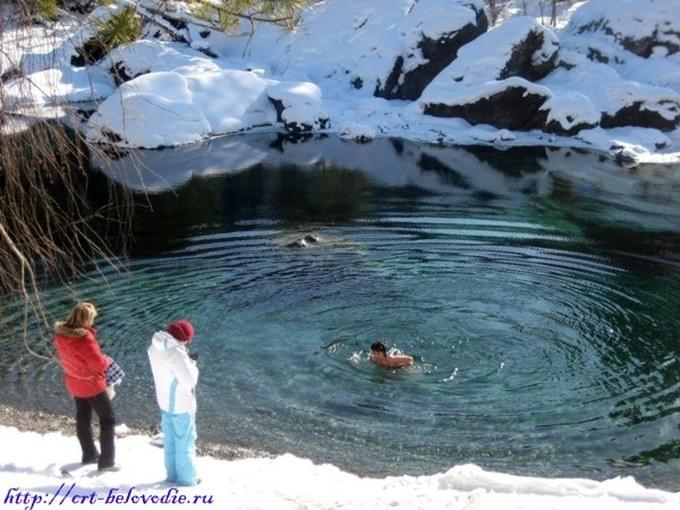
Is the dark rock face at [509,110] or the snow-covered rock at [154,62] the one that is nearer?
the dark rock face at [509,110]

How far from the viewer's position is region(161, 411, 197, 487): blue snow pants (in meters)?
8.43

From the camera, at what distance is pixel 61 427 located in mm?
11742

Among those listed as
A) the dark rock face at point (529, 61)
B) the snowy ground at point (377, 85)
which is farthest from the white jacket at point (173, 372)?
the dark rock face at point (529, 61)

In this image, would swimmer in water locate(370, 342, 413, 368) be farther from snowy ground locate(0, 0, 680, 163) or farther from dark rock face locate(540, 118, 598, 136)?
dark rock face locate(540, 118, 598, 136)

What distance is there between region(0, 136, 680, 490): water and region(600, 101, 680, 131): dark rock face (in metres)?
9.05

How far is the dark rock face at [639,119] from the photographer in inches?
1419

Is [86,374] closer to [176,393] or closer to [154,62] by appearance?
[176,393]

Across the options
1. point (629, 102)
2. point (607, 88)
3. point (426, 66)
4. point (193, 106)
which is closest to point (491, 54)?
point (426, 66)

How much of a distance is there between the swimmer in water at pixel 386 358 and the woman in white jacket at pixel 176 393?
5.13 m

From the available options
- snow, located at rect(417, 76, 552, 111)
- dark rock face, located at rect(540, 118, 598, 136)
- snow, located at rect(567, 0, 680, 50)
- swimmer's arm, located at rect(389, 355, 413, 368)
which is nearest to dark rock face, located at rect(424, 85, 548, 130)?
snow, located at rect(417, 76, 552, 111)

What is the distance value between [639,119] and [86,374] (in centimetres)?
3234

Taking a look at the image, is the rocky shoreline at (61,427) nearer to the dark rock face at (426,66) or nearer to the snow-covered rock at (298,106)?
the snow-covered rock at (298,106)

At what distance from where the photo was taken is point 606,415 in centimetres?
1252

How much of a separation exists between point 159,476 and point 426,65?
3599 centimetres
